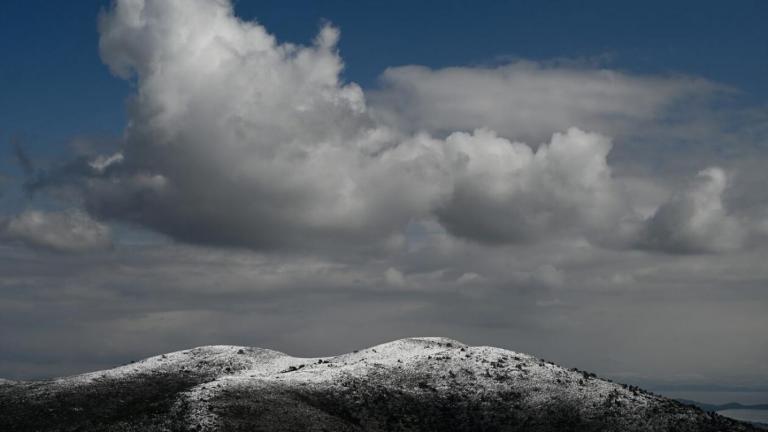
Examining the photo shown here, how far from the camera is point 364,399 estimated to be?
2854 inches

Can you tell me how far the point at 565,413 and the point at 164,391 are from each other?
1576 inches

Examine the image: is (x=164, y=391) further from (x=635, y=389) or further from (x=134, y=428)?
(x=635, y=389)

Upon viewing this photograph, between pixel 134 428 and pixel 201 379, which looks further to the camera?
pixel 201 379

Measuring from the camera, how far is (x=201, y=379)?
275 feet

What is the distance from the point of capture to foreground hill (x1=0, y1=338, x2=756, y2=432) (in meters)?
63.3

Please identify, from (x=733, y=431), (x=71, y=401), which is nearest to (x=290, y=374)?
(x=71, y=401)

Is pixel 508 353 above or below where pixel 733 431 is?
above

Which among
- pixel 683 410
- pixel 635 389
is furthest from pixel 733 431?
pixel 635 389

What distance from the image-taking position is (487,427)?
228 feet

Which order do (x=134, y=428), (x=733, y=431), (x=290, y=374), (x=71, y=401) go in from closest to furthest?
(x=134, y=428) → (x=733, y=431) → (x=71, y=401) → (x=290, y=374)

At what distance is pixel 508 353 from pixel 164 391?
3731 centimetres

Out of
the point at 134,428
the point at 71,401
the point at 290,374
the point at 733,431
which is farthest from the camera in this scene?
the point at 290,374

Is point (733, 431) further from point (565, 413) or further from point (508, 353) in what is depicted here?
point (508, 353)

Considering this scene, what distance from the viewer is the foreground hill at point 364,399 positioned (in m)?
63.3
